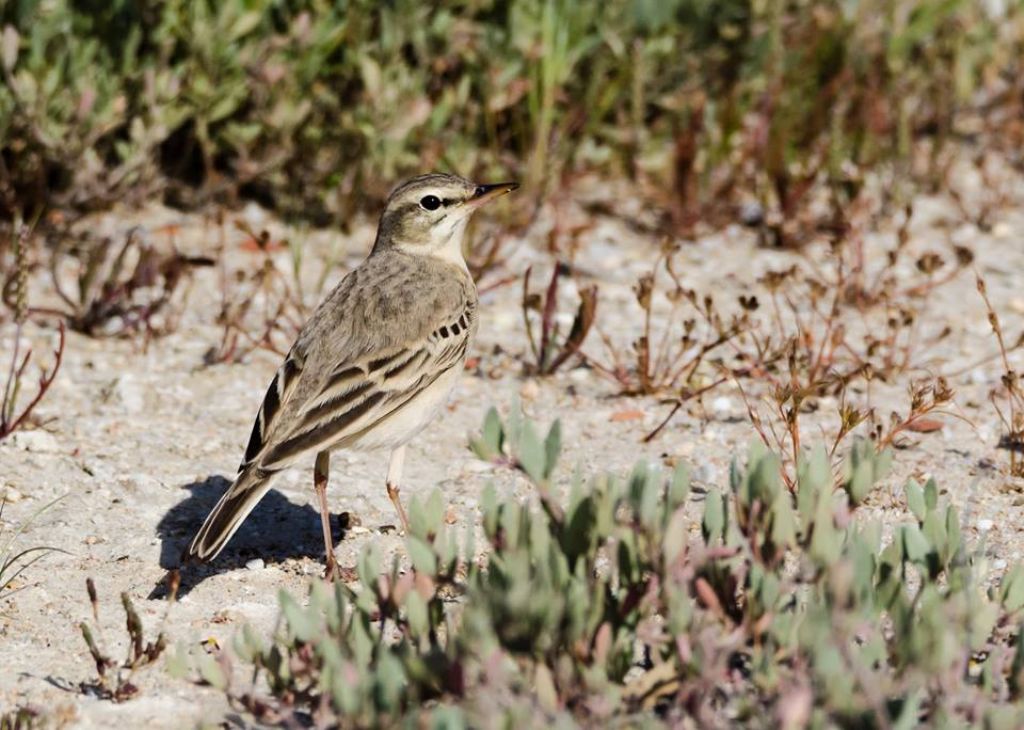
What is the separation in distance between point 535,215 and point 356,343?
296 cm

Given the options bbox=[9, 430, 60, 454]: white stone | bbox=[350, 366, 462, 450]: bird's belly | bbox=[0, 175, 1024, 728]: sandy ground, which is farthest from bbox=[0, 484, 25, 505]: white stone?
bbox=[350, 366, 462, 450]: bird's belly

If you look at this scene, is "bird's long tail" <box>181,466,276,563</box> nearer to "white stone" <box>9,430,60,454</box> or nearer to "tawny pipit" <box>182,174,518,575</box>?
"tawny pipit" <box>182,174,518,575</box>

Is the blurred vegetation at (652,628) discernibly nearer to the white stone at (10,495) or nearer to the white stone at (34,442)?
the white stone at (10,495)

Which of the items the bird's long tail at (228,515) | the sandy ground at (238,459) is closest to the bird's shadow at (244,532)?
the sandy ground at (238,459)

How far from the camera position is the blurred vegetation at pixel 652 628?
12.4ft

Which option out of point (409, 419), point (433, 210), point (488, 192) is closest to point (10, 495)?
point (409, 419)

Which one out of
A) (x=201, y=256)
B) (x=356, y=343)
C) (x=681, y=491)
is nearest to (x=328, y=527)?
(x=356, y=343)

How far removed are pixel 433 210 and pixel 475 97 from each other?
2.77 metres

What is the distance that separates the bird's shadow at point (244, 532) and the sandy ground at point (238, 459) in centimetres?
1

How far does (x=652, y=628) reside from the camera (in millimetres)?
4344

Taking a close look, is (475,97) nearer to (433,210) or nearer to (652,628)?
(433,210)

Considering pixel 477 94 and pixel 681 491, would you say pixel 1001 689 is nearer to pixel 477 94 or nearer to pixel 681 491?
pixel 681 491

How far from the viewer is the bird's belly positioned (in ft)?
18.7

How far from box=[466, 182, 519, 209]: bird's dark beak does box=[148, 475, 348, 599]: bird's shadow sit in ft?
4.82
